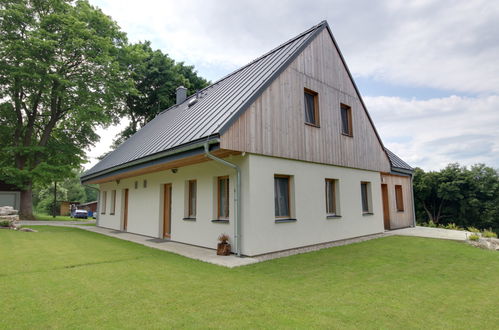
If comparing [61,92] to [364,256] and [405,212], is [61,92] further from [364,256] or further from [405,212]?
[405,212]

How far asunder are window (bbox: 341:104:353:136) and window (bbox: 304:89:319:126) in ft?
6.01

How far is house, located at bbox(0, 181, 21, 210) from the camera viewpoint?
2320cm

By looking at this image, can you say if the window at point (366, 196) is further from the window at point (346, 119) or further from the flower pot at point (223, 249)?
the flower pot at point (223, 249)

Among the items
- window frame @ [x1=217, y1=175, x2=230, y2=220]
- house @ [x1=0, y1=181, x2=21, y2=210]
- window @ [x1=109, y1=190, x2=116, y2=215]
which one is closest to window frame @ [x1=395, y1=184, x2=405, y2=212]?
window frame @ [x1=217, y1=175, x2=230, y2=220]

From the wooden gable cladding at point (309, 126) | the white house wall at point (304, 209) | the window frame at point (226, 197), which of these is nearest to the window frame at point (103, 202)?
the window frame at point (226, 197)

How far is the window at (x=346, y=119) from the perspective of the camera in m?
10.3

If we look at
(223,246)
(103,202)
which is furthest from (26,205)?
(223,246)

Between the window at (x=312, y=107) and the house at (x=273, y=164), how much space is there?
3cm

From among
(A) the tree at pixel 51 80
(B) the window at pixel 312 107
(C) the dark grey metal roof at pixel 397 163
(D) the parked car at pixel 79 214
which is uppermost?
(A) the tree at pixel 51 80

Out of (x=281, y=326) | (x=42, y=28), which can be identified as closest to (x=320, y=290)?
(x=281, y=326)

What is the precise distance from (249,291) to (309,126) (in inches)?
222

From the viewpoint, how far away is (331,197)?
9.26 m

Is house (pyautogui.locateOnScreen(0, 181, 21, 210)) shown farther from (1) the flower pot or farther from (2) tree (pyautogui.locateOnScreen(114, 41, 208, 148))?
(1) the flower pot

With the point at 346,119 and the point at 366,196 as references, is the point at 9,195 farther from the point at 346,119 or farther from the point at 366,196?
the point at 366,196
